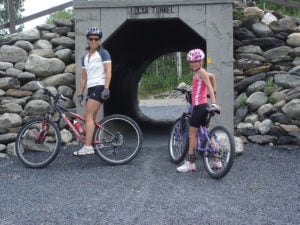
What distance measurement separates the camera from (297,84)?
8.34 metres

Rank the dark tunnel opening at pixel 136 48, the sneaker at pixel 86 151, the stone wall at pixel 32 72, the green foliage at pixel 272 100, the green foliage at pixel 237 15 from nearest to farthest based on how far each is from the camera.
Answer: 1. the sneaker at pixel 86 151
2. the stone wall at pixel 32 72
3. the green foliage at pixel 272 100
4. the green foliage at pixel 237 15
5. the dark tunnel opening at pixel 136 48

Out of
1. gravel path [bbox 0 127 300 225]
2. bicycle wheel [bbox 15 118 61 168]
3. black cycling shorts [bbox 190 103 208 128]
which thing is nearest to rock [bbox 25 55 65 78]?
bicycle wheel [bbox 15 118 61 168]

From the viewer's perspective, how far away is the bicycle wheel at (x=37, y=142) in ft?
22.2

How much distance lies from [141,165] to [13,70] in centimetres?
326

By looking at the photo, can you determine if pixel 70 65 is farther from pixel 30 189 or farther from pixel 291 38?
pixel 291 38

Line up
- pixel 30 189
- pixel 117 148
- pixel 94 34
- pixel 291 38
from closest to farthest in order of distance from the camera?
pixel 30 189 < pixel 94 34 < pixel 117 148 < pixel 291 38

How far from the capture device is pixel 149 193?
5340mm

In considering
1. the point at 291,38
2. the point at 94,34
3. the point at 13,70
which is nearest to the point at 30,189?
the point at 94,34

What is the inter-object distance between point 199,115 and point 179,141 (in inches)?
37.9

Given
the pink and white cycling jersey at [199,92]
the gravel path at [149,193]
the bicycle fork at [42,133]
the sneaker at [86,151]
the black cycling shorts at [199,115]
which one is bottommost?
the gravel path at [149,193]

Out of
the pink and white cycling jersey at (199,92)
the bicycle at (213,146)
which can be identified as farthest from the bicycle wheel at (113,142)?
the pink and white cycling jersey at (199,92)

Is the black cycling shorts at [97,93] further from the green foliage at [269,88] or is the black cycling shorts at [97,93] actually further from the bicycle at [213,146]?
the green foliage at [269,88]

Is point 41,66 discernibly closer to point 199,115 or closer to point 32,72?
point 32,72

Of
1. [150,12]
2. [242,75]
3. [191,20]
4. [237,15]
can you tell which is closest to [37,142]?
[150,12]
